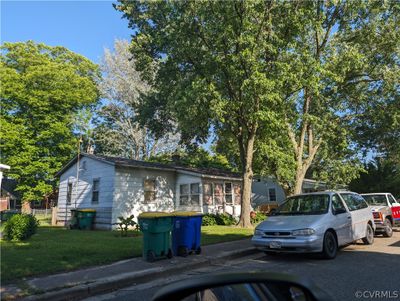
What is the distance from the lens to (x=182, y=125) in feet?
55.5

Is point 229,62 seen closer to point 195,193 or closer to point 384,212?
point 384,212

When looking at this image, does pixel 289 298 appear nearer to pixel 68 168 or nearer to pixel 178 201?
pixel 178 201

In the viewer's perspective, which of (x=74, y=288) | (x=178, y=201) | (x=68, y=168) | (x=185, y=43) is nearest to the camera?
(x=74, y=288)

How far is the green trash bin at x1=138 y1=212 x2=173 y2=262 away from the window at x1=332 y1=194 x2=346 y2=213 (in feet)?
15.7

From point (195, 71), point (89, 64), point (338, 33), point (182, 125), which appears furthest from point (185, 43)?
point (89, 64)

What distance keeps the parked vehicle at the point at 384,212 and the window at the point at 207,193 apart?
955 cm

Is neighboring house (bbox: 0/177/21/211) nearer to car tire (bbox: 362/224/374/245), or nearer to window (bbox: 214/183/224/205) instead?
window (bbox: 214/183/224/205)

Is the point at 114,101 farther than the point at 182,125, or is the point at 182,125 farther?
the point at 114,101

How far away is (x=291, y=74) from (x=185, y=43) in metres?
4.87

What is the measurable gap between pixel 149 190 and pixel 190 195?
270cm

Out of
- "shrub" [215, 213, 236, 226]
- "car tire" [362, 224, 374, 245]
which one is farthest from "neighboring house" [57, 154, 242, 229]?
"car tire" [362, 224, 374, 245]

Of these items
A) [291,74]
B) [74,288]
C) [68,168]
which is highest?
[291,74]

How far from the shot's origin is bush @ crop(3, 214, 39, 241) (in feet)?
40.4

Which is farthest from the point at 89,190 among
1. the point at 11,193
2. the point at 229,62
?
the point at 11,193
